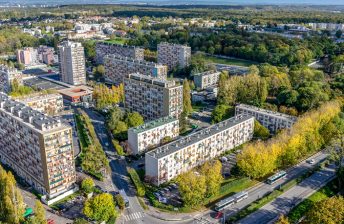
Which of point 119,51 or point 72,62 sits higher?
point 119,51

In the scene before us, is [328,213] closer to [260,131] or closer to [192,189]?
[192,189]

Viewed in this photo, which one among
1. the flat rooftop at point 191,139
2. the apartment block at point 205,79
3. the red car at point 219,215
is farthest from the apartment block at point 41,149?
the apartment block at point 205,79

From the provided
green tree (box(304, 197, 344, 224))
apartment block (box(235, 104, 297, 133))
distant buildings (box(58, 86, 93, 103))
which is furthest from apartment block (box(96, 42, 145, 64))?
green tree (box(304, 197, 344, 224))

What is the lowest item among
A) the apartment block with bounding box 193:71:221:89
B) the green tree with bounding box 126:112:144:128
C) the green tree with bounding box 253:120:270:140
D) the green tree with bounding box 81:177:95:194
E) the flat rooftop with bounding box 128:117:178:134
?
the green tree with bounding box 81:177:95:194

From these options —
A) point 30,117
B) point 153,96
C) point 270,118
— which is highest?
point 30,117

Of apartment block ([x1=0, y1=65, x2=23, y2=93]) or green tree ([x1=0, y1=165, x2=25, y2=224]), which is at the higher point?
apartment block ([x1=0, y1=65, x2=23, y2=93])

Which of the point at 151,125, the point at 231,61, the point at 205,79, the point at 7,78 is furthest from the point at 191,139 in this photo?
the point at 231,61

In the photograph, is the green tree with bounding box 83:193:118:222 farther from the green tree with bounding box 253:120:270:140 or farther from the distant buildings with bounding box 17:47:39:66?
the distant buildings with bounding box 17:47:39:66

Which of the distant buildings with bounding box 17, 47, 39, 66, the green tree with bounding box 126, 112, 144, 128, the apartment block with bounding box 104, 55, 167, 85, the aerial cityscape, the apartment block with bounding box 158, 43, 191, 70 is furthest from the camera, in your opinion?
the distant buildings with bounding box 17, 47, 39, 66
